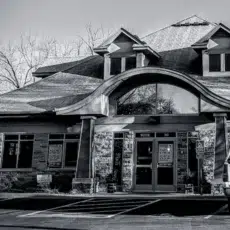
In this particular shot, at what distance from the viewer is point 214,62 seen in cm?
2123

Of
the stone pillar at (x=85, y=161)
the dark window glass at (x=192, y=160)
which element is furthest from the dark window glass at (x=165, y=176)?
the stone pillar at (x=85, y=161)

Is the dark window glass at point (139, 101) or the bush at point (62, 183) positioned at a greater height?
the dark window glass at point (139, 101)

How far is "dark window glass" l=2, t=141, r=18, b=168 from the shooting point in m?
20.9

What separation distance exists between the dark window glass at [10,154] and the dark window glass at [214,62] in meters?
10.4

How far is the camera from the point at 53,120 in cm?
2059

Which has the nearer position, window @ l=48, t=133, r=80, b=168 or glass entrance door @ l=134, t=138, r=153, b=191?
glass entrance door @ l=134, t=138, r=153, b=191

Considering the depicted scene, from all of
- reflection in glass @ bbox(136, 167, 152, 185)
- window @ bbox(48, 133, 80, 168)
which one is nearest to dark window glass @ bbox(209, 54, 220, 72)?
reflection in glass @ bbox(136, 167, 152, 185)

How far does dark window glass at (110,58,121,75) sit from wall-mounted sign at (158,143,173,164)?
5034 millimetres

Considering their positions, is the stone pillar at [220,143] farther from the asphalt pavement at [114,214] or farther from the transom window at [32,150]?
the transom window at [32,150]

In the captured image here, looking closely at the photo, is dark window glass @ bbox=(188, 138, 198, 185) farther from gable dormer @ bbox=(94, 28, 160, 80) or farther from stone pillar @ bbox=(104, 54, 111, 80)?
stone pillar @ bbox=(104, 54, 111, 80)

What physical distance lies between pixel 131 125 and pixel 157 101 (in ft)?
5.42

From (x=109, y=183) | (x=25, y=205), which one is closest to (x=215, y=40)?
(x=109, y=183)

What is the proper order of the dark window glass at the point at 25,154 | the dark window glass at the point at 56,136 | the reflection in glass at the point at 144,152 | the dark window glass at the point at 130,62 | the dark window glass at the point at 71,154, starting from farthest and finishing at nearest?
the dark window glass at the point at 130,62 → the dark window glass at the point at 25,154 → the dark window glass at the point at 56,136 → the dark window glass at the point at 71,154 → the reflection in glass at the point at 144,152

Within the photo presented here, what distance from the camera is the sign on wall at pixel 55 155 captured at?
66.7 ft
